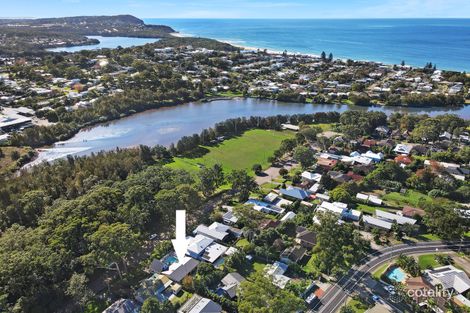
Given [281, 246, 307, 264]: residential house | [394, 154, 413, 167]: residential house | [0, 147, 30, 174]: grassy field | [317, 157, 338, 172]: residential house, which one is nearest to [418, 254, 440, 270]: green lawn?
[281, 246, 307, 264]: residential house

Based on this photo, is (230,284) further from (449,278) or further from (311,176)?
(311,176)

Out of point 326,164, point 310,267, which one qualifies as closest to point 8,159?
point 310,267

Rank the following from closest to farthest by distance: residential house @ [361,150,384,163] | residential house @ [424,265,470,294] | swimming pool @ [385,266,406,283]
→ residential house @ [424,265,470,294] → swimming pool @ [385,266,406,283] → residential house @ [361,150,384,163]

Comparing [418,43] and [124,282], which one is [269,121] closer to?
[124,282]

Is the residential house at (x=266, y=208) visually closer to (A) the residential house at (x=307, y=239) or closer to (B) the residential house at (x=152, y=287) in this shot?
(A) the residential house at (x=307, y=239)

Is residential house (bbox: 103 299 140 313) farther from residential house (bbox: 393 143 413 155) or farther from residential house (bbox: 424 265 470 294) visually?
residential house (bbox: 393 143 413 155)
